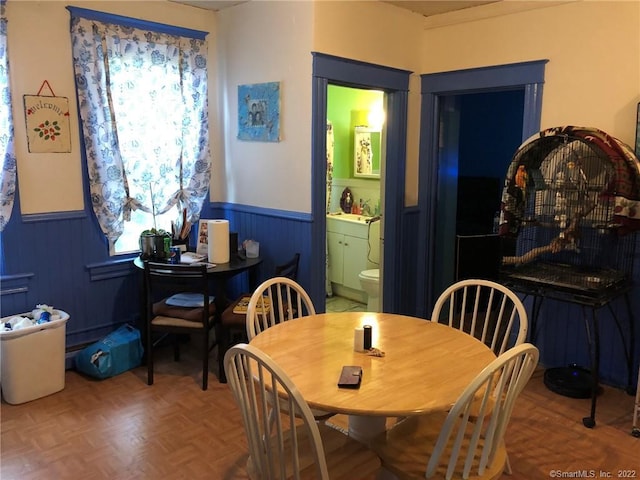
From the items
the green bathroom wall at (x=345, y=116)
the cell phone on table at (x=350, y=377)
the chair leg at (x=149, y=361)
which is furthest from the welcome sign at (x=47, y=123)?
the green bathroom wall at (x=345, y=116)

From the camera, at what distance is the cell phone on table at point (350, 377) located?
1.85 meters

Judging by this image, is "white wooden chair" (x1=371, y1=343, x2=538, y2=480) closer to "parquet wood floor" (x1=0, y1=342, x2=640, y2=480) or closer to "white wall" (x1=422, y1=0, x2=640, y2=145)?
"parquet wood floor" (x1=0, y1=342, x2=640, y2=480)

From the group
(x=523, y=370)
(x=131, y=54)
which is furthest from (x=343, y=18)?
(x=523, y=370)

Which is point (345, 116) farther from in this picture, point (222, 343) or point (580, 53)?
point (222, 343)

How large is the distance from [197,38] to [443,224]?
8.03 ft

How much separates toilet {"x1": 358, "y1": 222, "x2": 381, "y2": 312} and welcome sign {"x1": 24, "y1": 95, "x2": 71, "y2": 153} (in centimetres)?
255

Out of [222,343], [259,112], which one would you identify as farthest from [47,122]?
[222,343]

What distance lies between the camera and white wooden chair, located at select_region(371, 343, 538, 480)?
168 cm

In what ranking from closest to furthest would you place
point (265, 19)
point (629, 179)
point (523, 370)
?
point (523, 370), point (629, 179), point (265, 19)

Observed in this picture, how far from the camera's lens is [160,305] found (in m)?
3.56

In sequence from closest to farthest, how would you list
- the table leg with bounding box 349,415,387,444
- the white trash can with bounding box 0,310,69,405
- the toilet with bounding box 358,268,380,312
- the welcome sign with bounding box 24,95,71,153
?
1. the table leg with bounding box 349,415,387,444
2. the white trash can with bounding box 0,310,69,405
3. the welcome sign with bounding box 24,95,71,153
4. the toilet with bounding box 358,268,380,312

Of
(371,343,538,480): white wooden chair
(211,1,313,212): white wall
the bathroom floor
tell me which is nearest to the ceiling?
(211,1,313,212): white wall

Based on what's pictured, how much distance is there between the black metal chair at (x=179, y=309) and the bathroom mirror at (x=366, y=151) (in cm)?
251

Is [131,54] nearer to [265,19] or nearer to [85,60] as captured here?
[85,60]
